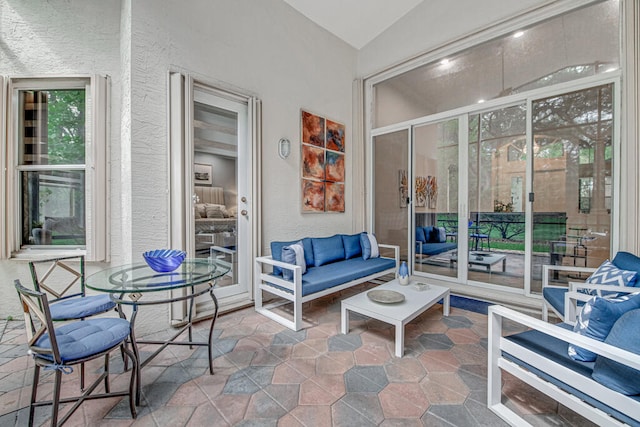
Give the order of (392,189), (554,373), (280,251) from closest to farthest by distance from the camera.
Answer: (554,373) < (280,251) < (392,189)

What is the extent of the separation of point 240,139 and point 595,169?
144 inches

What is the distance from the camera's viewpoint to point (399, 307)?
2.22 m

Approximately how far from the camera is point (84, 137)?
2.64m

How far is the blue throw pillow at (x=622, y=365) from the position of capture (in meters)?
1.04

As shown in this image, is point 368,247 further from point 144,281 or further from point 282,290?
point 144,281

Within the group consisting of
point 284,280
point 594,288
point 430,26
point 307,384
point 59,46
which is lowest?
point 307,384

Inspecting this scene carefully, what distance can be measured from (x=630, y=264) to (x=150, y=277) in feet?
11.0

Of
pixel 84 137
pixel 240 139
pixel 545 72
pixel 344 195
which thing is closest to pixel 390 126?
pixel 344 195

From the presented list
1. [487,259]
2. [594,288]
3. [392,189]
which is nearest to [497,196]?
[487,259]

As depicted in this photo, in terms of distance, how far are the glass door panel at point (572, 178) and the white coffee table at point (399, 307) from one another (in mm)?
1389

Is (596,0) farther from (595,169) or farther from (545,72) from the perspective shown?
(595,169)

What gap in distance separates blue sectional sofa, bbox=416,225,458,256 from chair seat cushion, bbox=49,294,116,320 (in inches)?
142

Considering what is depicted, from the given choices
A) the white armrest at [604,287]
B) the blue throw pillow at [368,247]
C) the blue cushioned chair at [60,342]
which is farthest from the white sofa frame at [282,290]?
the white armrest at [604,287]

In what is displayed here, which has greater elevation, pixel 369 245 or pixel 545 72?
pixel 545 72
